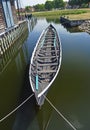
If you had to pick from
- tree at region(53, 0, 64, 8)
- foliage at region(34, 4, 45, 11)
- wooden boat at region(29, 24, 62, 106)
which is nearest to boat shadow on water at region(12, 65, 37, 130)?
wooden boat at region(29, 24, 62, 106)

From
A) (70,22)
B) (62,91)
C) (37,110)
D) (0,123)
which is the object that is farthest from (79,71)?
(70,22)

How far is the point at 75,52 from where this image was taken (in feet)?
69.7

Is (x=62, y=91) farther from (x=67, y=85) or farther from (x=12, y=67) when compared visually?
(x=12, y=67)

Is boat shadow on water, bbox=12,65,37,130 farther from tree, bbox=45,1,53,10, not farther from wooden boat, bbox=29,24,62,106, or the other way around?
tree, bbox=45,1,53,10

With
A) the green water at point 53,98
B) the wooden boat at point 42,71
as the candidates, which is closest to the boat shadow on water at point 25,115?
the green water at point 53,98

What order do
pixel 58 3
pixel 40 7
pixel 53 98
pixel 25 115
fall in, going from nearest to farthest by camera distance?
pixel 25 115
pixel 53 98
pixel 58 3
pixel 40 7

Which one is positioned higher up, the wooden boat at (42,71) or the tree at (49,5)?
the wooden boat at (42,71)

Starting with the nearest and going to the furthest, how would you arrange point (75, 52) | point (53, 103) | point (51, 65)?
point (53, 103), point (51, 65), point (75, 52)

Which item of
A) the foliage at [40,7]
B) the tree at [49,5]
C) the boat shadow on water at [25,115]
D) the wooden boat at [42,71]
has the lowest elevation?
the foliage at [40,7]

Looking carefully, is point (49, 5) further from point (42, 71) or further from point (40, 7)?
point (42, 71)

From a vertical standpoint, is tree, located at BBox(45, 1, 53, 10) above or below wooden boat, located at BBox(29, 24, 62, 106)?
below

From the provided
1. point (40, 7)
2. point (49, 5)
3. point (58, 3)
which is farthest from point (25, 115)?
point (40, 7)

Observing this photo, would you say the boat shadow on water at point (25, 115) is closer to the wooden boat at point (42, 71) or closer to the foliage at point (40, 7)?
the wooden boat at point (42, 71)

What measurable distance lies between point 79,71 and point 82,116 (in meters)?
6.32
